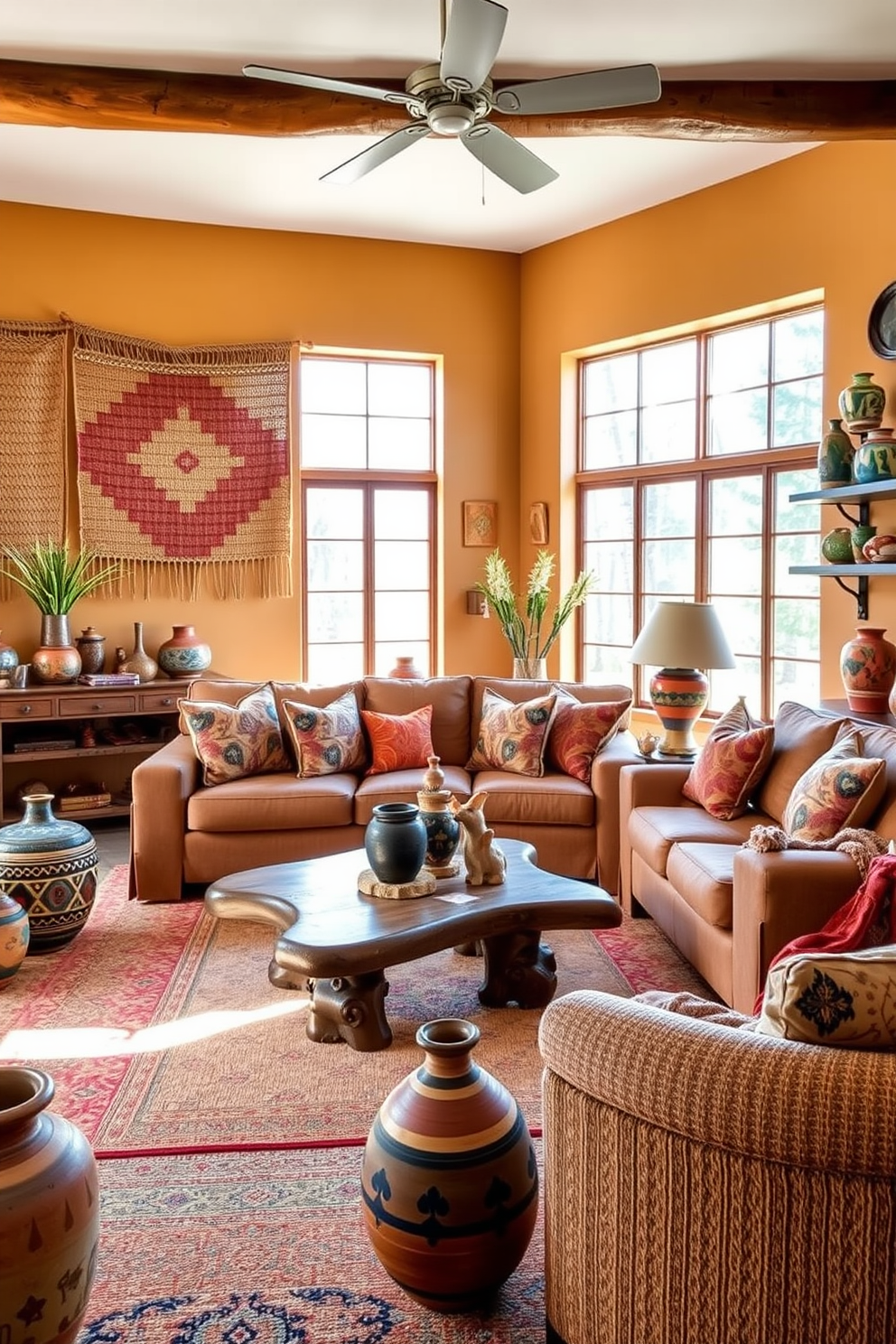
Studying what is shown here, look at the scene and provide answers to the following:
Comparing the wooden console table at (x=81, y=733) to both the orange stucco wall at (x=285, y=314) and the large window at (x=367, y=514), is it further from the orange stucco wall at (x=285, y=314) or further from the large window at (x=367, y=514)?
the large window at (x=367, y=514)

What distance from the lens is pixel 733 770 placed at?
12.7 ft

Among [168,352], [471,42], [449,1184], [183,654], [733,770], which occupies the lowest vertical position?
[449,1184]

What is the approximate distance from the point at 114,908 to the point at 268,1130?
205 centimetres

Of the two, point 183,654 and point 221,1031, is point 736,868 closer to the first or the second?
point 221,1031

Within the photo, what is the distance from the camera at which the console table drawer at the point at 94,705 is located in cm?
556

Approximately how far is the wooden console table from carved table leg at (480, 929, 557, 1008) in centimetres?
288

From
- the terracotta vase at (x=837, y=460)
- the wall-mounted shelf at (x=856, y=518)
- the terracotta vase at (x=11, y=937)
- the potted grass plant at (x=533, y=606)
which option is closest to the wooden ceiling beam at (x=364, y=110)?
the terracotta vase at (x=837, y=460)

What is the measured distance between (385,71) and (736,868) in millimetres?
3598

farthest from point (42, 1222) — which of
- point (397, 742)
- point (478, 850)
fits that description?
point (397, 742)

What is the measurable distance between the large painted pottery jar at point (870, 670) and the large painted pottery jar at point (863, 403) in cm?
92

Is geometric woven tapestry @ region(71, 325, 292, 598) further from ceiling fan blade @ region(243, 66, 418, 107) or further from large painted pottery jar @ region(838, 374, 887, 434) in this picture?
large painted pottery jar @ region(838, 374, 887, 434)

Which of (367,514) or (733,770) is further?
(367,514)

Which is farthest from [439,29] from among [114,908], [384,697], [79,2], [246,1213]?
[246,1213]

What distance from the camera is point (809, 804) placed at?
3.23m
